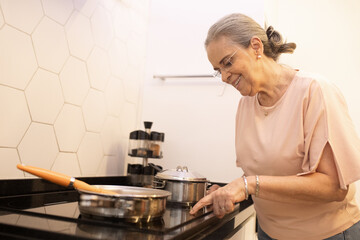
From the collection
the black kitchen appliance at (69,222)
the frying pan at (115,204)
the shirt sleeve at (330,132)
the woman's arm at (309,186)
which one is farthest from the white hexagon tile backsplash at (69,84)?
the shirt sleeve at (330,132)

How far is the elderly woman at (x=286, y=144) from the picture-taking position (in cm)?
88

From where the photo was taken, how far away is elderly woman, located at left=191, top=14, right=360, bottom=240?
2.90 feet

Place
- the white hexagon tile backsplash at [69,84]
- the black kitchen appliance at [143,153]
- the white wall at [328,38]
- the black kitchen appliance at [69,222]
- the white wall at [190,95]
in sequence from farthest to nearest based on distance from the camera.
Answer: the white wall at [328,38] → the white wall at [190,95] → the black kitchen appliance at [143,153] → the white hexagon tile backsplash at [69,84] → the black kitchen appliance at [69,222]

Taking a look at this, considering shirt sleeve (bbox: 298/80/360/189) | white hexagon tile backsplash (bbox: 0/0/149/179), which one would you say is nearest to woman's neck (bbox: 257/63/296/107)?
shirt sleeve (bbox: 298/80/360/189)

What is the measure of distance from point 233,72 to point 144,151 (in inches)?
25.5

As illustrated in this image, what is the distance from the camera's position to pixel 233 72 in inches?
41.8

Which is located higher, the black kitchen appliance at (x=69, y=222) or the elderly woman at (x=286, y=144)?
the elderly woman at (x=286, y=144)

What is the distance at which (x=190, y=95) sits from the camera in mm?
1754

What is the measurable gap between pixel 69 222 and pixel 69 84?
0.70 metres

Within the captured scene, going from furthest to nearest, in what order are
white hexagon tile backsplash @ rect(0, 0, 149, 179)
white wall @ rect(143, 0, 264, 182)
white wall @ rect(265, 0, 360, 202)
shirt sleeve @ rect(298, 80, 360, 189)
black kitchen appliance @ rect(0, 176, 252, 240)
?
white wall @ rect(265, 0, 360, 202), white wall @ rect(143, 0, 264, 182), white hexagon tile backsplash @ rect(0, 0, 149, 179), shirt sleeve @ rect(298, 80, 360, 189), black kitchen appliance @ rect(0, 176, 252, 240)

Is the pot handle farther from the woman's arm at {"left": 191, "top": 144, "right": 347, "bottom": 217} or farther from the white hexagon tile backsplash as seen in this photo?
the white hexagon tile backsplash

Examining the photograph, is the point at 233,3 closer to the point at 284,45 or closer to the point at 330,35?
the point at 330,35

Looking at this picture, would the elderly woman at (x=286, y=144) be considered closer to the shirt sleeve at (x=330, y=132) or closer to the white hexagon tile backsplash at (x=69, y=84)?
the shirt sleeve at (x=330, y=132)

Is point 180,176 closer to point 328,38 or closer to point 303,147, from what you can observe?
point 303,147
